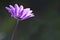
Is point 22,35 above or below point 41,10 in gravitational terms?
below

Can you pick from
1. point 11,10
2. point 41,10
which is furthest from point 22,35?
point 11,10

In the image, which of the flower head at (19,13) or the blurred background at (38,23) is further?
the blurred background at (38,23)

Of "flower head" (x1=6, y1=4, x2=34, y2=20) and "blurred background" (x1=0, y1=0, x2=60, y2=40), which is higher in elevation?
"blurred background" (x1=0, y1=0, x2=60, y2=40)

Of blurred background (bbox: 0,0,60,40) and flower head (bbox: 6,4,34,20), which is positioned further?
blurred background (bbox: 0,0,60,40)

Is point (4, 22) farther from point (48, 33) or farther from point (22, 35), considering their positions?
point (48, 33)

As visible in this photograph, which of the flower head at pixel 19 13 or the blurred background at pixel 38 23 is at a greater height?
the blurred background at pixel 38 23

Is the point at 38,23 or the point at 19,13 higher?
the point at 38,23

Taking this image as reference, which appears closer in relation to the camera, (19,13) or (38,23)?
(19,13)

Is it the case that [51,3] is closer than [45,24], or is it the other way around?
[45,24]
